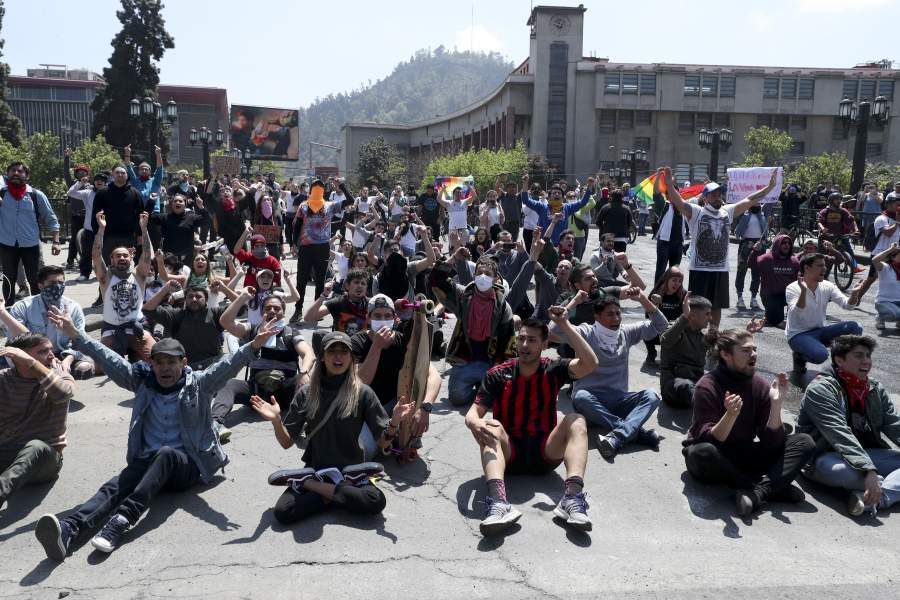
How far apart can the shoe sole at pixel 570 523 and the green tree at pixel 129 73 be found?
166ft

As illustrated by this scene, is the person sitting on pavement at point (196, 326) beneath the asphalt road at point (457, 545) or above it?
above

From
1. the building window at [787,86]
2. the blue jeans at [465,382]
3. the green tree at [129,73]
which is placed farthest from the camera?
the building window at [787,86]

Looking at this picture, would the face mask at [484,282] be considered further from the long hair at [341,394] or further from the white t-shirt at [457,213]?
the white t-shirt at [457,213]

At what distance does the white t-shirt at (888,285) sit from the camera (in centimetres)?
1053

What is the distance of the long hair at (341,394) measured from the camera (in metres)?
5.21

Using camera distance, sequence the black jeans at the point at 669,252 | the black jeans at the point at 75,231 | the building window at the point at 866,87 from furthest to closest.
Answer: the building window at the point at 866,87 → the black jeans at the point at 75,231 → the black jeans at the point at 669,252

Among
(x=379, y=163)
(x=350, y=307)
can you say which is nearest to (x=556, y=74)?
(x=379, y=163)

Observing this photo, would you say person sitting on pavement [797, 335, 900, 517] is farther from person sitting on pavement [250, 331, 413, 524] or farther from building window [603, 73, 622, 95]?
building window [603, 73, 622, 95]

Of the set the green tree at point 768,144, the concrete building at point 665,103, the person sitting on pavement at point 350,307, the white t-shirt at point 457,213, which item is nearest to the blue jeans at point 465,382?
the person sitting on pavement at point 350,307

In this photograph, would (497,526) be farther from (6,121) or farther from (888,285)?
(6,121)

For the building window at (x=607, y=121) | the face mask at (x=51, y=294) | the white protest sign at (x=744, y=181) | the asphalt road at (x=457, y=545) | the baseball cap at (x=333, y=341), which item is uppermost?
the building window at (x=607, y=121)

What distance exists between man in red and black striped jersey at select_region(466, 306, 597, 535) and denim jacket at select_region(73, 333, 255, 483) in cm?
175

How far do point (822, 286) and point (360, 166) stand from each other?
8266 centimetres

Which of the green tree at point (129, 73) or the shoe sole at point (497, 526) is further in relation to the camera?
the green tree at point (129, 73)
